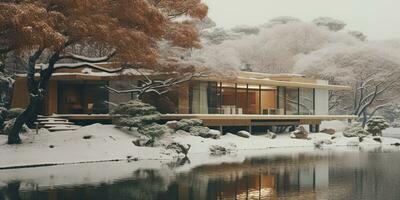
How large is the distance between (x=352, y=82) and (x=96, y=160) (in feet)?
116

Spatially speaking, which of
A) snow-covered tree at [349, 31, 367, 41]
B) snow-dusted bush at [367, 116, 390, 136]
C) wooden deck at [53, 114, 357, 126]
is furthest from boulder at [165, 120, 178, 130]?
snow-covered tree at [349, 31, 367, 41]

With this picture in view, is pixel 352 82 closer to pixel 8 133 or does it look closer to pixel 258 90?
pixel 258 90

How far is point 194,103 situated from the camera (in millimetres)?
34375

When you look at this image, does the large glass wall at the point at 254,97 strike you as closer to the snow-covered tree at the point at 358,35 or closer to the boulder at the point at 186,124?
the boulder at the point at 186,124

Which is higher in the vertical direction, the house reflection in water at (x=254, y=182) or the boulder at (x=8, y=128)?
the boulder at (x=8, y=128)

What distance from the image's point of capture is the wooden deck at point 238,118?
109 ft

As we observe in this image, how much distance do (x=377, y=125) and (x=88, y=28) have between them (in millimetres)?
27510

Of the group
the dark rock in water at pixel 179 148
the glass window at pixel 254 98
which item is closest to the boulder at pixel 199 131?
the dark rock in water at pixel 179 148

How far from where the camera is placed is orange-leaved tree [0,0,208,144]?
19.3m

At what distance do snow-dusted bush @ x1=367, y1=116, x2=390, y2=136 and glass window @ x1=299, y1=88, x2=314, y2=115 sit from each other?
4656 millimetres

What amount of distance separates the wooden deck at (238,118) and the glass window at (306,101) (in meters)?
0.59

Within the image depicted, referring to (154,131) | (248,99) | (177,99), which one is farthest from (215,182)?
(248,99)

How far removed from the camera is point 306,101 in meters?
42.8

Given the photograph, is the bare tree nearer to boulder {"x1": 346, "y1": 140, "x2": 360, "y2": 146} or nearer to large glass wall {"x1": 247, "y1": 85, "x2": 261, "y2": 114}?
boulder {"x1": 346, "y1": 140, "x2": 360, "y2": 146}
